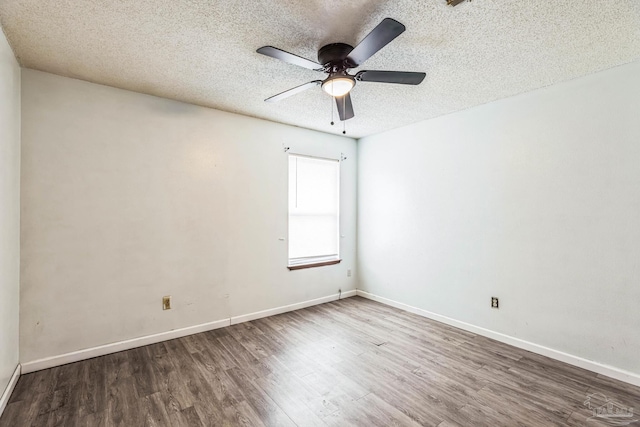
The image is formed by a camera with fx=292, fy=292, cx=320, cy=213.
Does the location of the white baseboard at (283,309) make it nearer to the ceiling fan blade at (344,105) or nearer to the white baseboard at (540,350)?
the white baseboard at (540,350)

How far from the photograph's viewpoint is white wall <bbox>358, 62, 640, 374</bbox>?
2.34 metres

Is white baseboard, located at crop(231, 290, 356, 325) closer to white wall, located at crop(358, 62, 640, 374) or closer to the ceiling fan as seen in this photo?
white wall, located at crop(358, 62, 640, 374)

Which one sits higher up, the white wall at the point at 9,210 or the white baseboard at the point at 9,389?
the white wall at the point at 9,210

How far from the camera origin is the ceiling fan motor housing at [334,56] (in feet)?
6.54

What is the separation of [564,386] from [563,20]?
101 inches

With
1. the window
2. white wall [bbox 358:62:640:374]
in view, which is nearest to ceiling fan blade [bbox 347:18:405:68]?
white wall [bbox 358:62:640:374]

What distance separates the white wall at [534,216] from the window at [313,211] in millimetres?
915

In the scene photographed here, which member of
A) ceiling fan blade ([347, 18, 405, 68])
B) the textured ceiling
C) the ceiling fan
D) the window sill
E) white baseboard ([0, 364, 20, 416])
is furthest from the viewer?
the window sill

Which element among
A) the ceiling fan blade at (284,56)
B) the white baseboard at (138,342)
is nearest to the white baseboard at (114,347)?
the white baseboard at (138,342)

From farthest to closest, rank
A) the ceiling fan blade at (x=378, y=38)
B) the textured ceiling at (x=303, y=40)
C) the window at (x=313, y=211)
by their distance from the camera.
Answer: the window at (x=313, y=211) → the textured ceiling at (x=303, y=40) → the ceiling fan blade at (x=378, y=38)

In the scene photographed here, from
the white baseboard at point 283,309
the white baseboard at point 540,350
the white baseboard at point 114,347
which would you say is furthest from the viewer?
the white baseboard at point 283,309

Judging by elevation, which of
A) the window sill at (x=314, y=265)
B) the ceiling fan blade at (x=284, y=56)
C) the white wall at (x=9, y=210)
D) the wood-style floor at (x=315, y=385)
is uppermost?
the ceiling fan blade at (x=284, y=56)

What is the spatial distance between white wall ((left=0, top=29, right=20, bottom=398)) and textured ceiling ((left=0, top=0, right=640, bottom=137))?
0.81 ft

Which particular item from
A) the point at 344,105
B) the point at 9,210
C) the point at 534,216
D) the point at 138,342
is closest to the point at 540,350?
the point at 534,216
